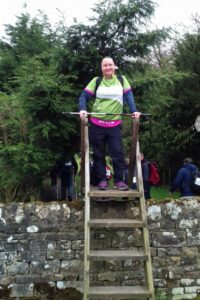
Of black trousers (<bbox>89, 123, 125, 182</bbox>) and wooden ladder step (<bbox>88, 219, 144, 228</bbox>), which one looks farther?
black trousers (<bbox>89, 123, 125, 182</bbox>)

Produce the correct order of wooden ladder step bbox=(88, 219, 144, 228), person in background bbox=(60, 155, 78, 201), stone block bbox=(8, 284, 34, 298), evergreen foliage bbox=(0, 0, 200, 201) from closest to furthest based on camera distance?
wooden ladder step bbox=(88, 219, 144, 228), stone block bbox=(8, 284, 34, 298), evergreen foliage bbox=(0, 0, 200, 201), person in background bbox=(60, 155, 78, 201)

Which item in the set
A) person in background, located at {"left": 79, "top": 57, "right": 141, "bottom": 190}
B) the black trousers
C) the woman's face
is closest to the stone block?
person in background, located at {"left": 79, "top": 57, "right": 141, "bottom": 190}

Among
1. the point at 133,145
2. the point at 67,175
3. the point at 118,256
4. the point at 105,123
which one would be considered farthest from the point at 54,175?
the point at 118,256

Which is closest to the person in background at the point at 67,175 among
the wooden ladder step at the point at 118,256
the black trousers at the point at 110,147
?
the black trousers at the point at 110,147

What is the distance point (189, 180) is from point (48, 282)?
418 cm

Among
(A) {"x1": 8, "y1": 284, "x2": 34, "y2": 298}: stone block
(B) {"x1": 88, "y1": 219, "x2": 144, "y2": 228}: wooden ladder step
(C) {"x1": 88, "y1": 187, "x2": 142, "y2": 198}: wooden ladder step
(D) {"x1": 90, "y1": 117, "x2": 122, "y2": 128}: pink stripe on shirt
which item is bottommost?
(A) {"x1": 8, "y1": 284, "x2": 34, "y2": 298}: stone block

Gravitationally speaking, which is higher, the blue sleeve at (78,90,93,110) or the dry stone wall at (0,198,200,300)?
the blue sleeve at (78,90,93,110)

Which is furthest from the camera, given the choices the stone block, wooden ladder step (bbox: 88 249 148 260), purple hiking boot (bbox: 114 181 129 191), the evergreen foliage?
the evergreen foliage

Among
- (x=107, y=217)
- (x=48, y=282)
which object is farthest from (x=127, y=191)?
(x=48, y=282)

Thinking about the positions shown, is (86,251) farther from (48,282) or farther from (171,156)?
(171,156)

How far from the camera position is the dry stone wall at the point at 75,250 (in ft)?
18.3

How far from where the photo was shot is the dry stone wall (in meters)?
5.59

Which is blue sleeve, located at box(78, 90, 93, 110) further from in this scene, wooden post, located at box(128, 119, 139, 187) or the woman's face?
wooden post, located at box(128, 119, 139, 187)

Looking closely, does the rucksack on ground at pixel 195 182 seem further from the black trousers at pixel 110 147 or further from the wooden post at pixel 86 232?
the wooden post at pixel 86 232
